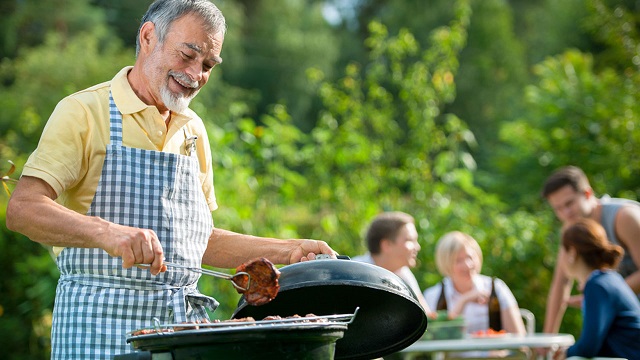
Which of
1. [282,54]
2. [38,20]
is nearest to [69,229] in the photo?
[38,20]

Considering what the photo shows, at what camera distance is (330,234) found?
8.41 meters

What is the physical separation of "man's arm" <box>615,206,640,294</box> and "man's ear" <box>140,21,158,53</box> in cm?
357

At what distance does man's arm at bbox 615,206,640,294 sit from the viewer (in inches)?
213

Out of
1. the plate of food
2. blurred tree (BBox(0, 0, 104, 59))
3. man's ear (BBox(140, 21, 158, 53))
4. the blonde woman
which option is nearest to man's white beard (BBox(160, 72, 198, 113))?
man's ear (BBox(140, 21, 158, 53))

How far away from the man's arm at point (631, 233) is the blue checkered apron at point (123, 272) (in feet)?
11.2

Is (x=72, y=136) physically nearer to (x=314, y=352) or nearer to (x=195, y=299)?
(x=195, y=299)

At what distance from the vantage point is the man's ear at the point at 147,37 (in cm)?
273

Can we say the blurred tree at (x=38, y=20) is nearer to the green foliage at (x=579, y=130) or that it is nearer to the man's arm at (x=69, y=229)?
the green foliage at (x=579, y=130)

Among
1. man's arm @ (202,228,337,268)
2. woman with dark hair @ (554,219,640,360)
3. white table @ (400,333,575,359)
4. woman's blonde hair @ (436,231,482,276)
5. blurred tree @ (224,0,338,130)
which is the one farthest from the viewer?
blurred tree @ (224,0,338,130)

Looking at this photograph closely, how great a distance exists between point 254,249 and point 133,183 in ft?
1.50

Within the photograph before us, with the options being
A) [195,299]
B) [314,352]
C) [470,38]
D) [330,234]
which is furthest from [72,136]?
[470,38]

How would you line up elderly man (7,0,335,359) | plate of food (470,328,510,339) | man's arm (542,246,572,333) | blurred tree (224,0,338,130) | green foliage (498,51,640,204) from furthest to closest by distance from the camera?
blurred tree (224,0,338,130) → green foliage (498,51,640,204) → man's arm (542,246,572,333) → plate of food (470,328,510,339) → elderly man (7,0,335,359)

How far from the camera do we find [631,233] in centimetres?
545

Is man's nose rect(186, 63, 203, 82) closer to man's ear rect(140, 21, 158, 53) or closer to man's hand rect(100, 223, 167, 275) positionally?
man's ear rect(140, 21, 158, 53)
